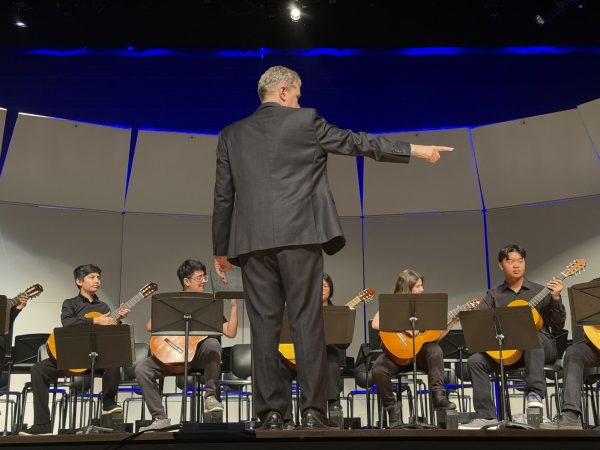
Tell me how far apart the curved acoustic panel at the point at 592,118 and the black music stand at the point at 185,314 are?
16.2 ft

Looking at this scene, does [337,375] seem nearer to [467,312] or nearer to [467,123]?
[467,312]

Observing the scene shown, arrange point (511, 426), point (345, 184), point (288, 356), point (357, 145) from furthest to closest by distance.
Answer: point (345, 184), point (288, 356), point (511, 426), point (357, 145)

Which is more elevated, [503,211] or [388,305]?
[503,211]

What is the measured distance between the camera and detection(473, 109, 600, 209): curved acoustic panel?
27.7 ft

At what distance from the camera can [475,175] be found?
29.6 feet

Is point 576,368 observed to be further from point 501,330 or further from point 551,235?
point 551,235

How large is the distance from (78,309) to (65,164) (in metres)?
2.54

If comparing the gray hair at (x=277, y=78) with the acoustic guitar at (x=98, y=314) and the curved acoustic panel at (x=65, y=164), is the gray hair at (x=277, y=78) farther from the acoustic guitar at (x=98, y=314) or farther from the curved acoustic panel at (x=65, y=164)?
the curved acoustic panel at (x=65, y=164)

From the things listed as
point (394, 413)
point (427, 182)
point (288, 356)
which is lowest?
point (394, 413)

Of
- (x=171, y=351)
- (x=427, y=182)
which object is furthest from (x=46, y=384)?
(x=427, y=182)

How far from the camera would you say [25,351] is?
6.86 metres

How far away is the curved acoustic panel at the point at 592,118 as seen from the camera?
8141mm

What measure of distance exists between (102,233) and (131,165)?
2.90 feet

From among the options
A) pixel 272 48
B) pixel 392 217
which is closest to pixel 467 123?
pixel 392 217
